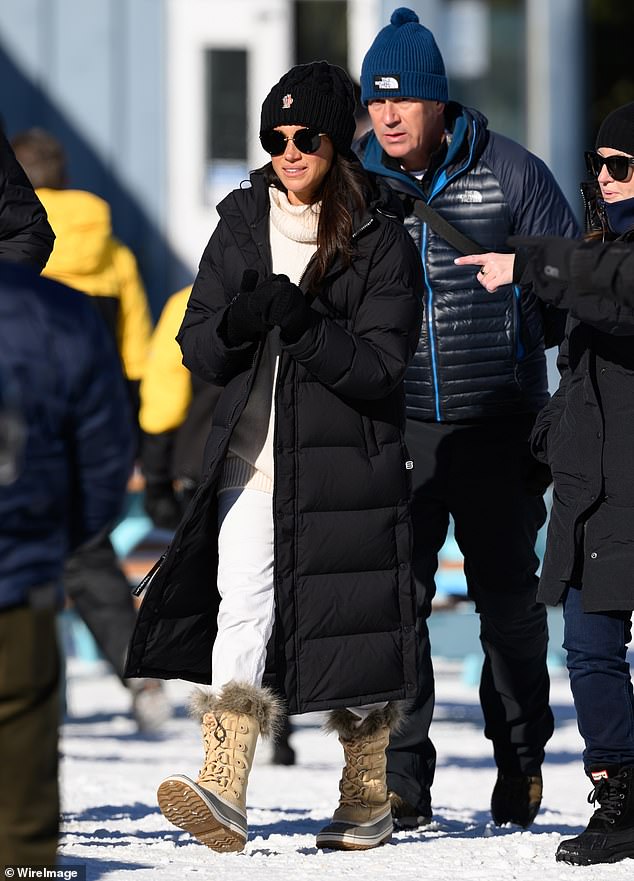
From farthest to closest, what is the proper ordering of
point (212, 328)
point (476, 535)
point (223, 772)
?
point (476, 535) → point (212, 328) → point (223, 772)

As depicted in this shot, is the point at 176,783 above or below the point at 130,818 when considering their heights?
above

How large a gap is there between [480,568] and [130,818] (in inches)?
48.7

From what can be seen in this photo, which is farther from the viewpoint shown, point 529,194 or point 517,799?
point 517,799

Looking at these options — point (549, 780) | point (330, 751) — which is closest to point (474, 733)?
point (330, 751)

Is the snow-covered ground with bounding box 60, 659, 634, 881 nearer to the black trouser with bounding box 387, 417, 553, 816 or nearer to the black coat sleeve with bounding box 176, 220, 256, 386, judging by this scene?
the black trouser with bounding box 387, 417, 553, 816

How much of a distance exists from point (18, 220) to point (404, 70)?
1.17 metres

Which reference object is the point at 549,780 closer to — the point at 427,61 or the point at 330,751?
the point at 330,751

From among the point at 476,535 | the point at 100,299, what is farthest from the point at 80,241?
the point at 476,535

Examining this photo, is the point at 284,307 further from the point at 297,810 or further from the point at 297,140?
the point at 297,810

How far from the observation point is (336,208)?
15.8 ft

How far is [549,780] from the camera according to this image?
718 centimetres

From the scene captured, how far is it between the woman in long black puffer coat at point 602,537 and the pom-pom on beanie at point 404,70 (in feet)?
2.54

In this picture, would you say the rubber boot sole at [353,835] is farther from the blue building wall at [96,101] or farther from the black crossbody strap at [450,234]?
the blue building wall at [96,101]

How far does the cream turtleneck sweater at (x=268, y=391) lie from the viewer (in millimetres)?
4758
